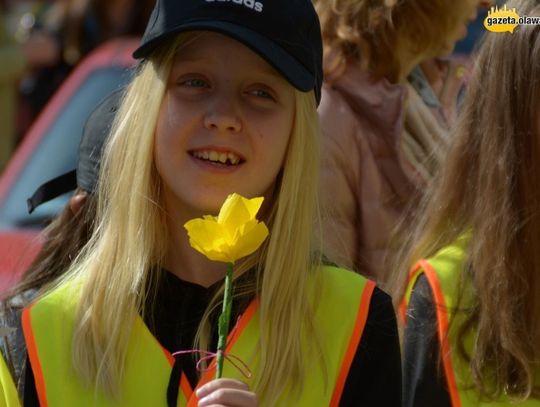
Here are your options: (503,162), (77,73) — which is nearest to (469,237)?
(503,162)

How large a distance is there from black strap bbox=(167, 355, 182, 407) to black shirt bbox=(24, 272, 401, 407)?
2 centimetres

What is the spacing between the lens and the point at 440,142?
3.70m

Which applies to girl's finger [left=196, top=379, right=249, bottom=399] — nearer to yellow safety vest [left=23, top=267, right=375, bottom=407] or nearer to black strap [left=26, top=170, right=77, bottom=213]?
yellow safety vest [left=23, top=267, right=375, bottom=407]

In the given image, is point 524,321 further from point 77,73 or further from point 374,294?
point 77,73

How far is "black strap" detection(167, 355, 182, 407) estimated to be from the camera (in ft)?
8.79

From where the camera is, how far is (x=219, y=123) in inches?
108

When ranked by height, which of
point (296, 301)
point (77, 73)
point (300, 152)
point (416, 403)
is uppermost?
point (77, 73)

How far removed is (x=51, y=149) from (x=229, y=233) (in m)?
3.02

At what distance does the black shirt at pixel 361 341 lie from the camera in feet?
8.89

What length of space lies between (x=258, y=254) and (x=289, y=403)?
324 mm

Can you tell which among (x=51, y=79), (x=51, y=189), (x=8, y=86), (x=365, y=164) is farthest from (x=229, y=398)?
(x=8, y=86)

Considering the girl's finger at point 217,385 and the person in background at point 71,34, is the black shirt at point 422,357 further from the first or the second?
the person in background at point 71,34

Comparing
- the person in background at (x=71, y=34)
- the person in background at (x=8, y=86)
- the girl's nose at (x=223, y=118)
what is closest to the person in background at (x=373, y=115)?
the girl's nose at (x=223, y=118)

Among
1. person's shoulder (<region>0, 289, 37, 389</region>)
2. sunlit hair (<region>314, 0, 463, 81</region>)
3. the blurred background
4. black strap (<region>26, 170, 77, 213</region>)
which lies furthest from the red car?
person's shoulder (<region>0, 289, 37, 389</region>)
